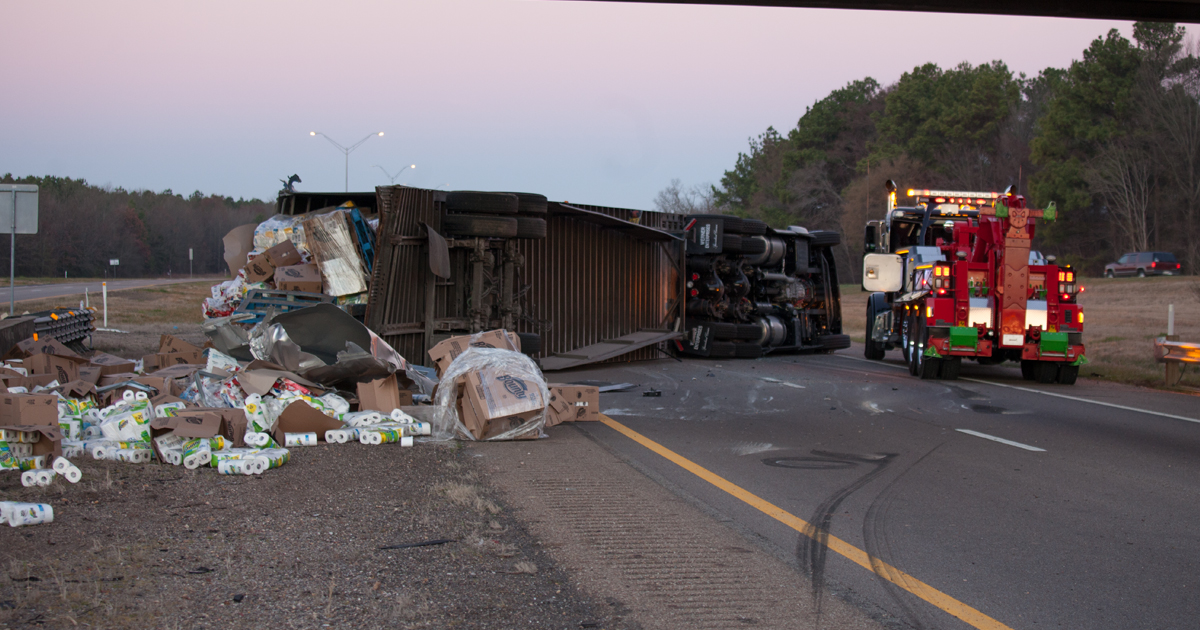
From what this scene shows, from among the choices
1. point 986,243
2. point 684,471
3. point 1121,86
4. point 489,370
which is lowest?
point 684,471

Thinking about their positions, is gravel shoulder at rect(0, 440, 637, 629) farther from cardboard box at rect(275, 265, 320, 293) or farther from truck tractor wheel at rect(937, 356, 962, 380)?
truck tractor wheel at rect(937, 356, 962, 380)

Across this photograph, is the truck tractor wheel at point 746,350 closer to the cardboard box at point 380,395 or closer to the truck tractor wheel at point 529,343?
the truck tractor wheel at point 529,343

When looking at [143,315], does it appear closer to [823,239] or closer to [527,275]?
[527,275]

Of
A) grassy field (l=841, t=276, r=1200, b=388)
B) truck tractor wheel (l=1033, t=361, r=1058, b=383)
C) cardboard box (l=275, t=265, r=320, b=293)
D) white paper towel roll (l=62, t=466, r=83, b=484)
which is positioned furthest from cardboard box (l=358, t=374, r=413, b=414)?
grassy field (l=841, t=276, r=1200, b=388)

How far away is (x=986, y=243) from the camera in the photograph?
1381 centimetres

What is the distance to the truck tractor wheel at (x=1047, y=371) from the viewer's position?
13812 millimetres

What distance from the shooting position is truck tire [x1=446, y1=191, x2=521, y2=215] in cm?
1270

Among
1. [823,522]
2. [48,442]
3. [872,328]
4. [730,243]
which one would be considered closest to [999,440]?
[823,522]

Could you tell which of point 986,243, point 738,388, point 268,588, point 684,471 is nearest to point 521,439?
point 684,471

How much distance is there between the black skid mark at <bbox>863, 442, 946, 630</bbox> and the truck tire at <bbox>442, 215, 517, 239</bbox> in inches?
284

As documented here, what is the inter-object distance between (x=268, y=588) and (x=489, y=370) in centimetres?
434

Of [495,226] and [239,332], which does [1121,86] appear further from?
[239,332]

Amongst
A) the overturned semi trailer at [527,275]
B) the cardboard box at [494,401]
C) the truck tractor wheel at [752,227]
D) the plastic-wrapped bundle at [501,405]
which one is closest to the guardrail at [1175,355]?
the truck tractor wheel at [752,227]

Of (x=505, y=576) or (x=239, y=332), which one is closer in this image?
(x=505, y=576)
